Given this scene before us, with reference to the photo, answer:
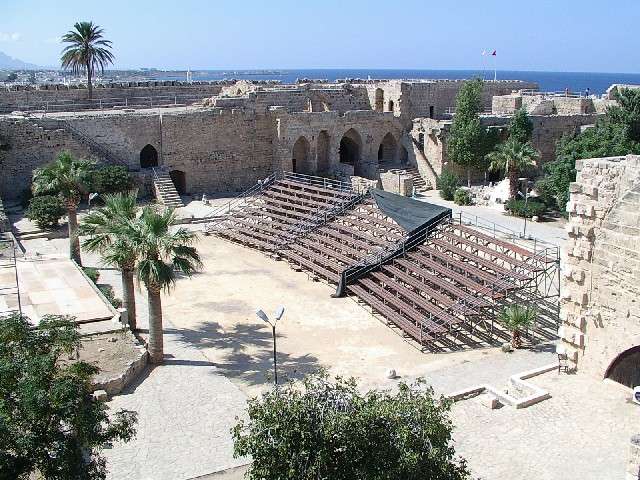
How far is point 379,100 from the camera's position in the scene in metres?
45.0

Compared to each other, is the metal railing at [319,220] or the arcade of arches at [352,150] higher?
the arcade of arches at [352,150]

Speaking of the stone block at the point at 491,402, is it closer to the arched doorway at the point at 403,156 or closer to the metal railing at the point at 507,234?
the metal railing at the point at 507,234

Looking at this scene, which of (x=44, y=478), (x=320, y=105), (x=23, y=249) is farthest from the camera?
(x=320, y=105)

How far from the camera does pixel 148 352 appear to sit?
56.5 ft

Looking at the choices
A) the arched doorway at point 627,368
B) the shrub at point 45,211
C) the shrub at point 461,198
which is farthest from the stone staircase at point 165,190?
the arched doorway at point 627,368

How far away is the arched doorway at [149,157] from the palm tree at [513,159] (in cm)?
1744

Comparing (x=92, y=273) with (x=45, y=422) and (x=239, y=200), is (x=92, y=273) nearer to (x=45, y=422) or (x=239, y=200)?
(x=239, y=200)

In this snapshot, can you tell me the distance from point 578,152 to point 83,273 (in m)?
21.4

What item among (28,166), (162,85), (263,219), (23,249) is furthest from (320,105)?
(23,249)

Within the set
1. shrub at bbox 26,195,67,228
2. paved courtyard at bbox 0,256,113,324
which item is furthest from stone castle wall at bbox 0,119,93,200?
paved courtyard at bbox 0,256,113,324

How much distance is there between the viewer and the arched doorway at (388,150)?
42.4 meters

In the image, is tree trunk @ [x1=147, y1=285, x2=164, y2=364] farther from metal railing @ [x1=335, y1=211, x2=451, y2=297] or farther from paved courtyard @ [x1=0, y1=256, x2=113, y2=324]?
metal railing @ [x1=335, y1=211, x2=451, y2=297]

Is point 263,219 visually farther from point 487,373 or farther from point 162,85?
point 162,85

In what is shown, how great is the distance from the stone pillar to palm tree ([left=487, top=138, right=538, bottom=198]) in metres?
24.3
